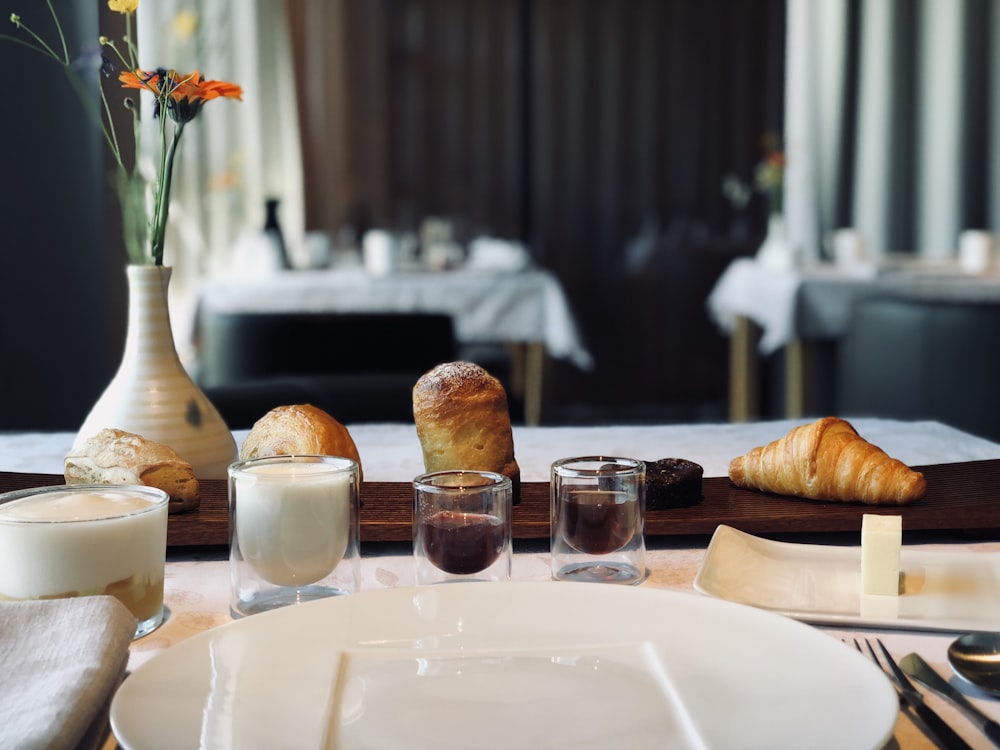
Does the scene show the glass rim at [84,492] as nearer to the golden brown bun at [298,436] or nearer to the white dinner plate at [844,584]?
the golden brown bun at [298,436]

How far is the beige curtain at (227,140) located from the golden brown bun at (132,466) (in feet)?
11.0

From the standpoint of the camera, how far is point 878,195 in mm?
5418

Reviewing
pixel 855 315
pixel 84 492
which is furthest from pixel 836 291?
pixel 84 492

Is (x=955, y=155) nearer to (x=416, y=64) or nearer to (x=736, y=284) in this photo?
(x=736, y=284)

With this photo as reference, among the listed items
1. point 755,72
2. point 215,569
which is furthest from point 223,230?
point 215,569

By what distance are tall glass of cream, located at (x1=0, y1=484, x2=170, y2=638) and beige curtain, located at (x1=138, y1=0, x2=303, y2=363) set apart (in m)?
3.58

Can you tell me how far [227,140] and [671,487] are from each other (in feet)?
14.7

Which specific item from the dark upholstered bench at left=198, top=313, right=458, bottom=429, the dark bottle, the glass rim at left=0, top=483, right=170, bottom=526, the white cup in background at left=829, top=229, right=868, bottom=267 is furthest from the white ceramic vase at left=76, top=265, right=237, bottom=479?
the white cup in background at left=829, top=229, right=868, bottom=267

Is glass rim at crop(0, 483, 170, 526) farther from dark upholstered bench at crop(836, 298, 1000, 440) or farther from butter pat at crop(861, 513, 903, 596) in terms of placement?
dark upholstered bench at crop(836, 298, 1000, 440)

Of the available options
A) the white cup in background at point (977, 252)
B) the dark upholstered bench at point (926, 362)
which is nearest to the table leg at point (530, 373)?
the dark upholstered bench at point (926, 362)

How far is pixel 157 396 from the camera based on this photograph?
951mm

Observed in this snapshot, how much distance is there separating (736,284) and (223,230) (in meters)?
2.28

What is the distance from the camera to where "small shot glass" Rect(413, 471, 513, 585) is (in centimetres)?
68

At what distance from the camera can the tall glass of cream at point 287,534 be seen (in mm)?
662
